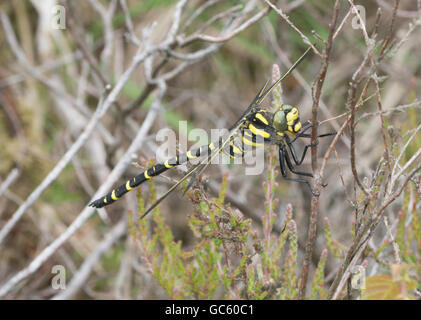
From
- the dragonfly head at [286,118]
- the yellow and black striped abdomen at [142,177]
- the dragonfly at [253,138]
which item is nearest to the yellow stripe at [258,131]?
the dragonfly at [253,138]

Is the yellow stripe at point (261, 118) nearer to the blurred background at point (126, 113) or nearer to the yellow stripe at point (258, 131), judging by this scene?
the yellow stripe at point (258, 131)

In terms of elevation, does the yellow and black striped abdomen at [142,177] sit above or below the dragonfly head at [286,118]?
below

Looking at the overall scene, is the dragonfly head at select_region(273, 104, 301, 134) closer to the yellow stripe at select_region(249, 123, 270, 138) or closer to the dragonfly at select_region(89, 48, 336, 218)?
the dragonfly at select_region(89, 48, 336, 218)

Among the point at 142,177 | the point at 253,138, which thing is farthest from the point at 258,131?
→ the point at 142,177

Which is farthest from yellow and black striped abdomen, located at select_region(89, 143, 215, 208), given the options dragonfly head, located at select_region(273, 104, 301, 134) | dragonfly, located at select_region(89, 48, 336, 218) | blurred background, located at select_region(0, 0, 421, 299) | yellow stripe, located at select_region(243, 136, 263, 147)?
blurred background, located at select_region(0, 0, 421, 299)

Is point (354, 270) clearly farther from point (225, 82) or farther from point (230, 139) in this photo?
point (225, 82)

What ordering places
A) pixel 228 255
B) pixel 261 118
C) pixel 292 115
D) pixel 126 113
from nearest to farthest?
pixel 228 255, pixel 292 115, pixel 261 118, pixel 126 113

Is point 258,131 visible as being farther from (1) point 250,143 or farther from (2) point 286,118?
(2) point 286,118

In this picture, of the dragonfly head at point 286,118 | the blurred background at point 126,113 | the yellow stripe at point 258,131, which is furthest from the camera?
the blurred background at point 126,113
